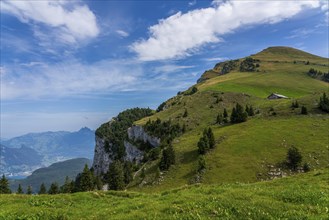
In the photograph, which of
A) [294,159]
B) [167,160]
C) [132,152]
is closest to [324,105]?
[294,159]

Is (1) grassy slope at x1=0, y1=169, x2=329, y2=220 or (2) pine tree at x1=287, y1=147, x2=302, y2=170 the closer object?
(1) grassy slope at x1=0, y1=169, x2=329, y2=220

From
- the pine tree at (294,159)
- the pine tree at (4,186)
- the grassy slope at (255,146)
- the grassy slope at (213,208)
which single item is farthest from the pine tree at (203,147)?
the pine tree at (4,186)

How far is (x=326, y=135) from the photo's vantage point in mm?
73625

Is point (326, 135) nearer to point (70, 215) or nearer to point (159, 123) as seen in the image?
point (70, 215)

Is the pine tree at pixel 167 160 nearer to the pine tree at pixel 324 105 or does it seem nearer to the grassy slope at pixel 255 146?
the grassy slope at pixel 255 146

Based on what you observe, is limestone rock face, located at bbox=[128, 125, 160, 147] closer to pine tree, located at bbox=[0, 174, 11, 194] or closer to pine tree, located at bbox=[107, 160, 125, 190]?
pine tree, located at bbox=[107, 160, 125, 190]

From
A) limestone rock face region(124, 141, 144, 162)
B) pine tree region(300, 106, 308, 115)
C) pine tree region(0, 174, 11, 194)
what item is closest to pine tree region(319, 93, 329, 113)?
pine tree region(300, 106, 308, 115)

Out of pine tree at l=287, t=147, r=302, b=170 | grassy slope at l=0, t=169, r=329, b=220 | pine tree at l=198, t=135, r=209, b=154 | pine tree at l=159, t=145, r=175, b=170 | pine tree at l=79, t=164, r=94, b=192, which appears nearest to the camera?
grassy slope at l=0, t=169, r=329, b=220

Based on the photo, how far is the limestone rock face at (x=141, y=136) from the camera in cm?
13824

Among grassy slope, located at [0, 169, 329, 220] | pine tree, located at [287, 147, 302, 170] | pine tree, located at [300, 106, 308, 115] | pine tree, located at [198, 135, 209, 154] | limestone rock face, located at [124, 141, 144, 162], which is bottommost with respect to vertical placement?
limestone rock face, located at [124, 141, 144, 162]

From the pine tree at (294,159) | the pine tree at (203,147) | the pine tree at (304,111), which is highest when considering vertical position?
the pine tree at (304,111)

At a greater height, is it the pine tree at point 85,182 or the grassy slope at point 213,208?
the grassy slope at point 213,208

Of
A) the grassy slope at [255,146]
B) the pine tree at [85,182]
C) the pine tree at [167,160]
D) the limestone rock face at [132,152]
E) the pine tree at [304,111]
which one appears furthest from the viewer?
the limestone rock face at [132,152]

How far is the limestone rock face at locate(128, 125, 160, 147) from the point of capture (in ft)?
454
